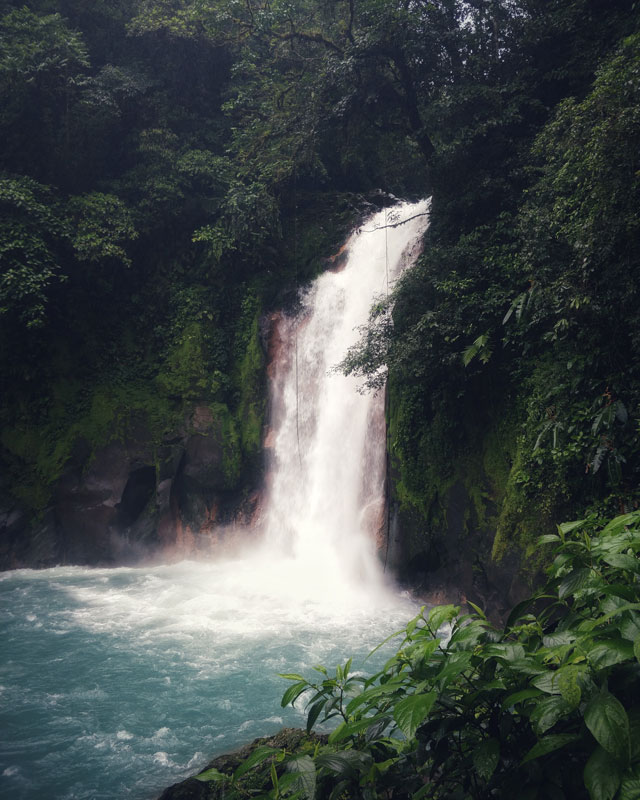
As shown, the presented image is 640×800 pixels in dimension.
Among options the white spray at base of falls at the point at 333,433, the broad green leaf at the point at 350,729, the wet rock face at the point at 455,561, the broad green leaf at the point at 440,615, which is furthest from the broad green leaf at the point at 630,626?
the white spray at base of falls at the point at 333,433

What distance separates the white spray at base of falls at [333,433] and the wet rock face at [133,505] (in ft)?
4.99

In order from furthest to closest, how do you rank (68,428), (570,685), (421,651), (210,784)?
(68,428) < (210,784) < (421,651) < (570,685)

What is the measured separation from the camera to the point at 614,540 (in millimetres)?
1671

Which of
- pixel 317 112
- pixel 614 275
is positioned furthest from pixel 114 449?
pixel 614 275

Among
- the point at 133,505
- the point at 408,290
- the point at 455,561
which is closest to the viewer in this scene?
the point at 455,561

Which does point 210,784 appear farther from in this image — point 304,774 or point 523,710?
point 523,710

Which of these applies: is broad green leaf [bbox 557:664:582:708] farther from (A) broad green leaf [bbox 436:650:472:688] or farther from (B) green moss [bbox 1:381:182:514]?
(B) green moss [bbox 1:381:182:514]

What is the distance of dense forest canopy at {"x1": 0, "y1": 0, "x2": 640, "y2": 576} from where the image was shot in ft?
20.0

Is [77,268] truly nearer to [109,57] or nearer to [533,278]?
[109,57]

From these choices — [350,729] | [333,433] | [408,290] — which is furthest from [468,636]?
[333,433]

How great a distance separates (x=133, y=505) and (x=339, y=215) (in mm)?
9340

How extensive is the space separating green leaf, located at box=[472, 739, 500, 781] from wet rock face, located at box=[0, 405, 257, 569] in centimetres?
1136

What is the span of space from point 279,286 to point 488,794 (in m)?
13.1

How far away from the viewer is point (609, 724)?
1.16 meters
